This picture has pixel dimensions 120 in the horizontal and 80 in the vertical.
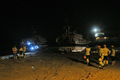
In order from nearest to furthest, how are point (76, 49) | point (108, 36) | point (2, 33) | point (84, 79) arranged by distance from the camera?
point (84, 79)
point (76, 49)
point (108, 36)
point (2, 33)

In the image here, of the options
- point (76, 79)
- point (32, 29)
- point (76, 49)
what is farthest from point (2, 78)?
point (32, 29)

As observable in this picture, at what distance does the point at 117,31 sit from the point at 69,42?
67.2 ft

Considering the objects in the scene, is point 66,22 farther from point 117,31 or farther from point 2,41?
point 2,41

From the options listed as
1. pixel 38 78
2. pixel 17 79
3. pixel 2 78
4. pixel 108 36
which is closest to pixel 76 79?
pixel 38 78

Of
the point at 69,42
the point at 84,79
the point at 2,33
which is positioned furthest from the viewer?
the point at 2,33

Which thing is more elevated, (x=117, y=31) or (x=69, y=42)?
(x=117, y=31)

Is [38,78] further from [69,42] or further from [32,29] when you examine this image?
[32,29]

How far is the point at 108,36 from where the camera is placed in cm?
3484

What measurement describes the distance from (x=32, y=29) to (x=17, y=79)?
1732 inches

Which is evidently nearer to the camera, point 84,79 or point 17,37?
point 84,79

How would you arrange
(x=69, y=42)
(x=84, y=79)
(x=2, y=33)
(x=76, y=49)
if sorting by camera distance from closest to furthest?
1. (x=84, y=79)
2. (x=76, y=49)
3. (x=69, y=42)
4. (x=2, y=33)

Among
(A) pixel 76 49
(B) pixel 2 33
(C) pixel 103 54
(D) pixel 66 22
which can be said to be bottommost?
(A) pixel 76 49

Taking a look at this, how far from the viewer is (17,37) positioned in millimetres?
41406

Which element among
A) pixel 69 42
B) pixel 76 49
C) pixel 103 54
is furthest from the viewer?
pixel 69 42
